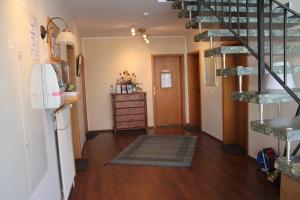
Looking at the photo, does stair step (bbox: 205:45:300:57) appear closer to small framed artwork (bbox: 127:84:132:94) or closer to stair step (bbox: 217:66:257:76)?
stair step (bbox: 217:66:257:76)

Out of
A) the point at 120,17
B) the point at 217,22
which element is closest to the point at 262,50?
the point at 217,22

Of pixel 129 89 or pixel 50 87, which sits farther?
pixel 129 89

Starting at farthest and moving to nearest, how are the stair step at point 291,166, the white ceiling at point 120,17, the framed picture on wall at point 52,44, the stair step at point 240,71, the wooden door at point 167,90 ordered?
the wooden door at point 167,90, the white ceiling at point 120,17, the framed picture on wall at point 52,44, the stair step at point 240,71, the stair step at point 291,166

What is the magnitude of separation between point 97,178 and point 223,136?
2.66m

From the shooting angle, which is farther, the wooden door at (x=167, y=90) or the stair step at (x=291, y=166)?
the wooden door at (x=167, y=90)

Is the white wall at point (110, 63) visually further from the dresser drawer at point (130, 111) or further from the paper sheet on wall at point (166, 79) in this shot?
the dresser drawer at point (130, 111)

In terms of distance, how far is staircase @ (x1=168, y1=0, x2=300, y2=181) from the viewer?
170 centimetres

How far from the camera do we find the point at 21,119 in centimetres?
169

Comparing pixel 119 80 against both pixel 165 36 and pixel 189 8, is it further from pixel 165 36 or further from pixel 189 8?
pixel 189 8

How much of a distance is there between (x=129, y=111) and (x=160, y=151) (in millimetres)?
2041

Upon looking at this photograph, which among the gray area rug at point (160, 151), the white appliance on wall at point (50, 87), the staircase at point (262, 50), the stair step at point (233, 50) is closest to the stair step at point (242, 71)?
the staircase at point (262, 50)

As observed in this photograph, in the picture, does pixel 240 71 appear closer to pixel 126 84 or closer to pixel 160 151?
pixel 160 151

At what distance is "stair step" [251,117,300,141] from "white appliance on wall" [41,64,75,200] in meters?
1.62

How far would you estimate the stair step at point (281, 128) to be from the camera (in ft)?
5.11
